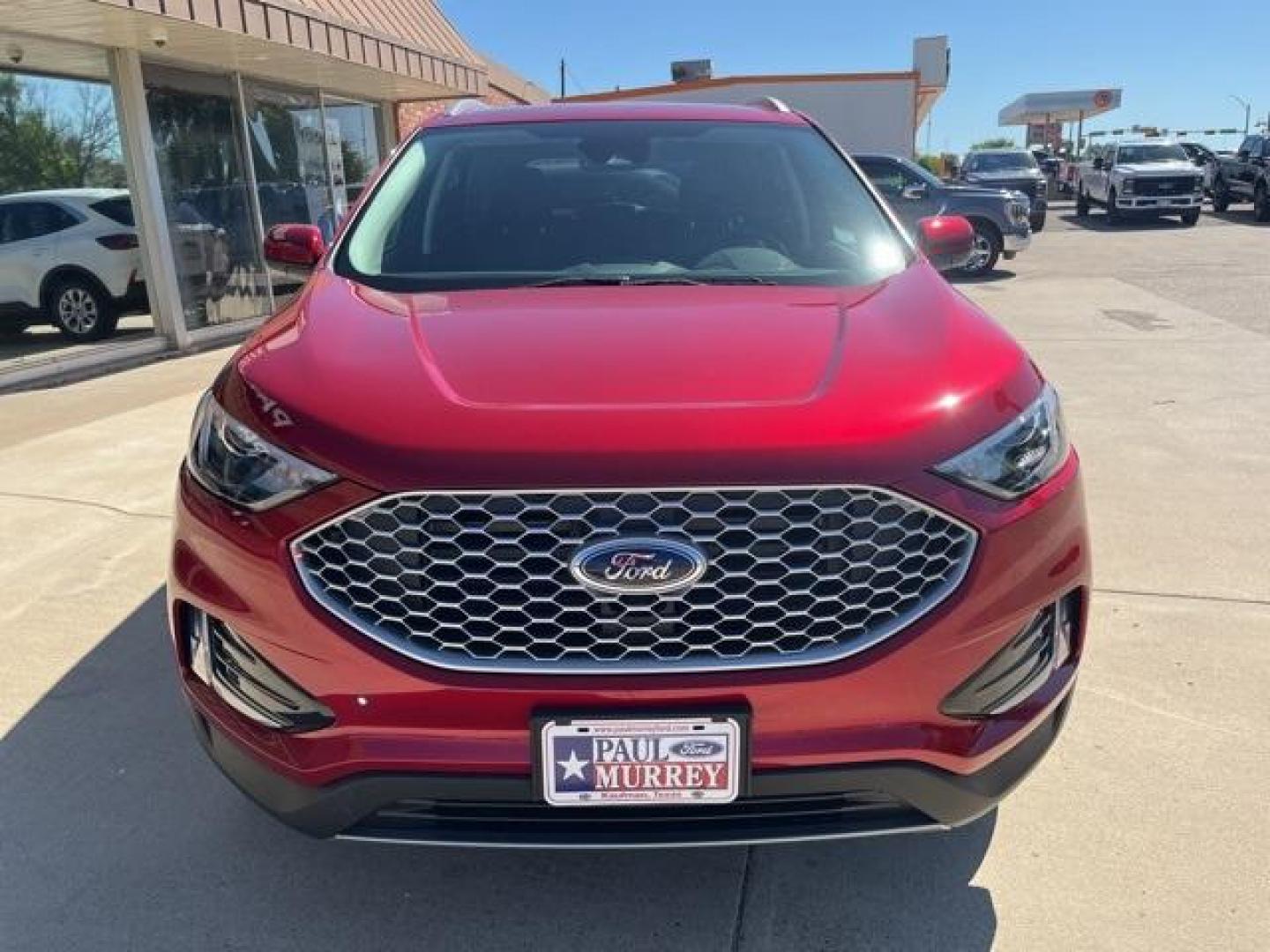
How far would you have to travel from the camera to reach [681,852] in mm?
2477

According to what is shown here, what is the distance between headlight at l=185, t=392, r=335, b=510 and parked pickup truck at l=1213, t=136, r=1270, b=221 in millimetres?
26198

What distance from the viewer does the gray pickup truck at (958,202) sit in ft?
47.2

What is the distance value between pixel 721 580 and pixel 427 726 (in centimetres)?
56

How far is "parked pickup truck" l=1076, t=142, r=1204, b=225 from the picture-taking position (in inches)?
904

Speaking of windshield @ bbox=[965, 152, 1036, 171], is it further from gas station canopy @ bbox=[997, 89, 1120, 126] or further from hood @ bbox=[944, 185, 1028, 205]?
gas station canopy @ bbox=[997, 89, 1120, 126]

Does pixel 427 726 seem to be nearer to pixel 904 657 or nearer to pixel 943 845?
pixel 904 657

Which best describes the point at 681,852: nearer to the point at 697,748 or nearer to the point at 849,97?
the point at 697,748

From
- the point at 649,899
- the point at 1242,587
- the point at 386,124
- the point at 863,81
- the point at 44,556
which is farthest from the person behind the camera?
the point at 863,81

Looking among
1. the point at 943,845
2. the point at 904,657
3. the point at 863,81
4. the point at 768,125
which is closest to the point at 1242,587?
the point at 943,845

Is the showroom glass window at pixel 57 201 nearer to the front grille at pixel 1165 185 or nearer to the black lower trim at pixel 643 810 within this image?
the black lower trim at pixel 643 810

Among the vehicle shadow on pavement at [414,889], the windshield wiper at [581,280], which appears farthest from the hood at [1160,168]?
the vehicle shadow on pavement at [414,889]

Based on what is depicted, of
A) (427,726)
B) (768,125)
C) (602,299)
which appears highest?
(768,125)

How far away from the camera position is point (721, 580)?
183 centimetres

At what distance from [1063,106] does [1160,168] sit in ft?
108
